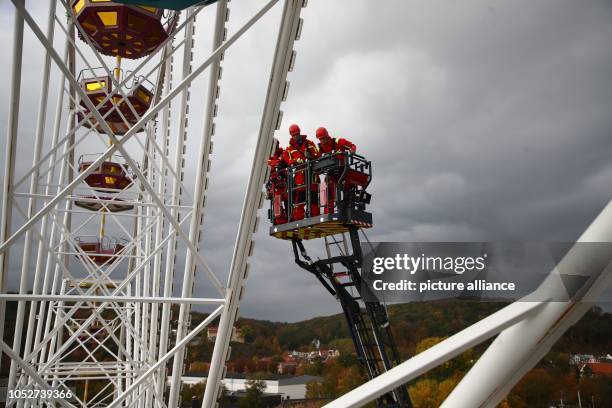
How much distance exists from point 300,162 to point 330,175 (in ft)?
2.99

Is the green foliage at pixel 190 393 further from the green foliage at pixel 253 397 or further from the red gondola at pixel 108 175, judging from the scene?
the red gondola at pixel 108 175

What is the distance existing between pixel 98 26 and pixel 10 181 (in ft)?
16.1

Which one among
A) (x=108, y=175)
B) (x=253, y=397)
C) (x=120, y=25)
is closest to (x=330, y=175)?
(x=120, y=25)

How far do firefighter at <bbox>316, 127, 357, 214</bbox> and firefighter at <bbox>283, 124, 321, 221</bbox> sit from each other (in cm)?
23

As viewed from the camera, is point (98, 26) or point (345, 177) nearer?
point (98, 26)

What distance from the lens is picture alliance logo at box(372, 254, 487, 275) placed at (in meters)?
3.80

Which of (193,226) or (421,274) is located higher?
(193,226)

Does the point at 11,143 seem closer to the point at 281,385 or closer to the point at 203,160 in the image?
the point at 203,160

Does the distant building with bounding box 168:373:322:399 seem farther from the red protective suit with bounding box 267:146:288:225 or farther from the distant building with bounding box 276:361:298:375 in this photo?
the red protective suit with bounding box 267:146:288:225

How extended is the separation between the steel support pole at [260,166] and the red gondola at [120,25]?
5320 millimetres

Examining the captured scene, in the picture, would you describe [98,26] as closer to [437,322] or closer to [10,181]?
[10,181]

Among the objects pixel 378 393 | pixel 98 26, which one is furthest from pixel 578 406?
pixel 98 26

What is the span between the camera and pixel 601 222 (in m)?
1.48

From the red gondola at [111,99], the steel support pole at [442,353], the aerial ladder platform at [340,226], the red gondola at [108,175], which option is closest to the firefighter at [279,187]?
the aerial ladder platform at [340,226]
